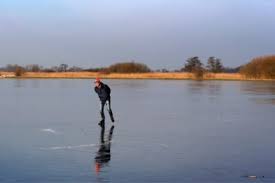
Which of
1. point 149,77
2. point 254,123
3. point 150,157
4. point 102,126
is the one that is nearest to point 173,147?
point 150,157

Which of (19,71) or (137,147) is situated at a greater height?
(19,71)

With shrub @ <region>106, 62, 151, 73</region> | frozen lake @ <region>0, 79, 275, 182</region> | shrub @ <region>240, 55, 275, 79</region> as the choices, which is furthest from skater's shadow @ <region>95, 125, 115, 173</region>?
shrub @ <region>106, 62, 151, 73</region>

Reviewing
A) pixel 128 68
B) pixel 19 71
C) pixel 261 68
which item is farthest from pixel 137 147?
pixel 128 68

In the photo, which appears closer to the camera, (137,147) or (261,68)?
A: (137,147)

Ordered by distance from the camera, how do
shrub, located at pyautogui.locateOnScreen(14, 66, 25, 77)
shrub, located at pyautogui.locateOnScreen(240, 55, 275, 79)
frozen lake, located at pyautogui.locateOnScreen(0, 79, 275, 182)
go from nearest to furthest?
frozen lake, located at pyautogui.locateOnScreen(0, 79, 275, 182), shrub, located at pyautogui.locateOnScreen(240, 55, 275, 79), shrub, located at pyautogui.locateOnScreen(14, 66, 25, 77)

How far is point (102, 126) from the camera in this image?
46.0 feet

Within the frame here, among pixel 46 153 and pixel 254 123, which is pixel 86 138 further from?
pixel 254 123

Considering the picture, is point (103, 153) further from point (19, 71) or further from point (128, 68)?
point (128, 68)

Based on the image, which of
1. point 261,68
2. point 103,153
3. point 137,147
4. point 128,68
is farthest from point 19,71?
point 103,153

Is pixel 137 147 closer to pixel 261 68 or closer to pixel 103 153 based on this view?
pixel 103 153

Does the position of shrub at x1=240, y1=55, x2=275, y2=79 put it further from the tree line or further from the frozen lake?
the frozen lake

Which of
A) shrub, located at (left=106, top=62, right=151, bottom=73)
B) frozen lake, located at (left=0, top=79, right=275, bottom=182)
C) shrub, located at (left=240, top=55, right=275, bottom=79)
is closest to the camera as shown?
→ frozen lake, located at (left=0, top=79, right=275, bottom=182)

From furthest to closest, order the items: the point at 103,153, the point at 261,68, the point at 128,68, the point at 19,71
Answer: the point at 128,68 → the point at 19,71 → the point at 261,68 → the point at 103,153

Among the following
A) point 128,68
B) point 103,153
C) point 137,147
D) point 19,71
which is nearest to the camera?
point 103,153
